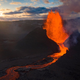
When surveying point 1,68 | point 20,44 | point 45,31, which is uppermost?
point 45,31

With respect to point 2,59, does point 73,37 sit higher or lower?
higher

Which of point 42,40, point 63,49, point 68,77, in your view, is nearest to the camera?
point 68,77

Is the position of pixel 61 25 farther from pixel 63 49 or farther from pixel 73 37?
pixel 63 49

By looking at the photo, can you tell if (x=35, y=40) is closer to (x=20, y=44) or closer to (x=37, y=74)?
(x=20, y=44)

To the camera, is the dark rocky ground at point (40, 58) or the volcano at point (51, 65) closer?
the volcano at point (51, 65)

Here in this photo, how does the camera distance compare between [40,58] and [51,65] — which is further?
[40,58]

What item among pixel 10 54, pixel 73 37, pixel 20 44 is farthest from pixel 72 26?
pixel 10 54

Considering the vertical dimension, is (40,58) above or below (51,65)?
below

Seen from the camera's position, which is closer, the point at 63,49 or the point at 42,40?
the point at 63,49

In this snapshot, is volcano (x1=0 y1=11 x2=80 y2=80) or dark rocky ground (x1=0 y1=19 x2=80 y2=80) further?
dark rocky ground (x1=0 y1=19 x2=80 y2=80)

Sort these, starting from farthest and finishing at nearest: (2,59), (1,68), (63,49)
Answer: (63,49)
(2,59)
(1,68)
